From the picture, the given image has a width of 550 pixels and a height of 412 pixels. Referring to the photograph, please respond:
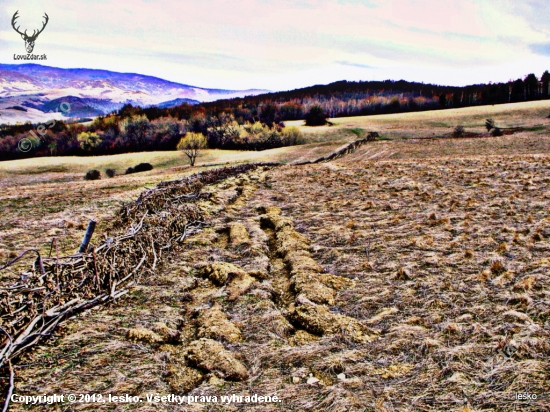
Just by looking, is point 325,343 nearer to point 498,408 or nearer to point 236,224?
point 498,408

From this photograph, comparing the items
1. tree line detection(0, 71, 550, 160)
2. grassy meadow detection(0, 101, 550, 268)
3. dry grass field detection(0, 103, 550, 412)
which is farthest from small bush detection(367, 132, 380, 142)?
dry grass field detection(0, 103, 550, 412)

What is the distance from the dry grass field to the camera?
3.94 meters

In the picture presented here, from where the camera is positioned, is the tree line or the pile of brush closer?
the pile of brush

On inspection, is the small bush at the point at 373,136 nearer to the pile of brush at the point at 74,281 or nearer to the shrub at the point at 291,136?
the shrub at the point at 291,136

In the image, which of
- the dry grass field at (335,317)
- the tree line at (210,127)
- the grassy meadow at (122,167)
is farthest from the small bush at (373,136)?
the dry grass field at (335,317)

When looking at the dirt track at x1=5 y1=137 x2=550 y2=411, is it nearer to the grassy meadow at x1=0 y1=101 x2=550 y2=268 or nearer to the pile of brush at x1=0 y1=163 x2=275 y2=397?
the pile of brush at x1=0 y1=163 x2=275 y2=397

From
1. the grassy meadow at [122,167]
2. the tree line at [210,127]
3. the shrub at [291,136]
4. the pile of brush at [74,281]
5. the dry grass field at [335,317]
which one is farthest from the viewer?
the tree line at [210,127]

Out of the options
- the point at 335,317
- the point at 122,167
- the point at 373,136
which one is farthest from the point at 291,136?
the point at 335,317

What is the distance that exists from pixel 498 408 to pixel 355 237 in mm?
6034

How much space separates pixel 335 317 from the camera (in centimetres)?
544

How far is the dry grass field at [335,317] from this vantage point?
155 inches

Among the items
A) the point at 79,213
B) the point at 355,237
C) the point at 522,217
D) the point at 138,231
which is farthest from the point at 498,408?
the point at 79,213

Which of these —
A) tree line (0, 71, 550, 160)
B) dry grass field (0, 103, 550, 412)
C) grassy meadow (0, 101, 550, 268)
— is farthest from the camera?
tree line (0, 71, 550, 160)

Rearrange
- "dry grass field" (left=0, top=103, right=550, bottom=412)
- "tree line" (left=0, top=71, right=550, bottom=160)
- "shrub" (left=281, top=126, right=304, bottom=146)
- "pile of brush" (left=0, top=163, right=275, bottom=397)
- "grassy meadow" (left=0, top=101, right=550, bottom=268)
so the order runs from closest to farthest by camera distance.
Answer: "dry grass field" (left=0, top=103, right=550, bottom=412) → "pile of brush" (left=0, top=163, right=275, bottom=397) → "grassy meadow" (left=0, top=101, right=550, bottom=268) → "shrub" (left=281, top=126, right=304, bottom=146) → "tree line" (left=0, top=71, right=550, bottom=160)
